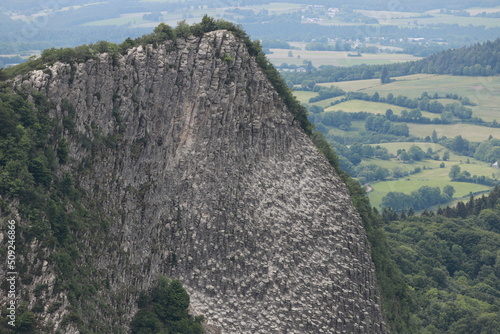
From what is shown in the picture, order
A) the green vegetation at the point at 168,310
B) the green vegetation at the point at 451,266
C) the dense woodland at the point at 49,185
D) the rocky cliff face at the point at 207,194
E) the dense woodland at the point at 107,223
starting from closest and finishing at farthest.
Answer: the dense woodland at the point at 49,185, the dense woodland at the point at 107,223, the rocky cliff face at the point at 207,194, the green vegetation at the point at 168,310, the green vegetation at the point at 451,266

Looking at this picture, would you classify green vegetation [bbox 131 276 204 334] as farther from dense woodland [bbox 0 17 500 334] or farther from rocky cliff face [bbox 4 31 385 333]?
rocky cliff face [bbox 4 31 385 333]

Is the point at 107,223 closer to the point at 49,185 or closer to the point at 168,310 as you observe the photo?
the point at 49,185

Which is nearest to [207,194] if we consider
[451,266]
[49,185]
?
[49,185]

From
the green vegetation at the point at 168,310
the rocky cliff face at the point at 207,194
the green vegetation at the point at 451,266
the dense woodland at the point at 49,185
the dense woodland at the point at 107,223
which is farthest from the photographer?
the green vegetation at the point at 451,266

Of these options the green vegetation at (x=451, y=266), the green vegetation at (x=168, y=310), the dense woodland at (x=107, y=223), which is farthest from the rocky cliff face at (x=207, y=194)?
the green vegetation at (x=451, y=266)

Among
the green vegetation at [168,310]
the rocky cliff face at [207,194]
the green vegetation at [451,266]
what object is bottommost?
the green vegetation at [451,266]

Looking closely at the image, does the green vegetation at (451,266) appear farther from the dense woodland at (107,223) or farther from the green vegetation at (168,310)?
the green vegetation at (168,310)
